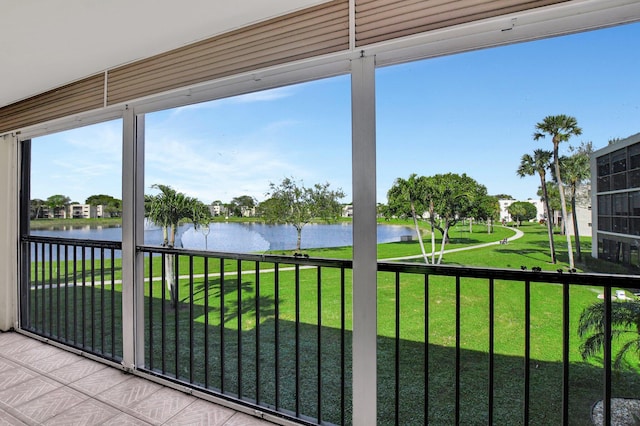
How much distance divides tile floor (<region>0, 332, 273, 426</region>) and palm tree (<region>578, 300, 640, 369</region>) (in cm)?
185

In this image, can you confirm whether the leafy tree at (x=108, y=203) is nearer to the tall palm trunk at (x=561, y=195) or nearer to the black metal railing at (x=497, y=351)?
the black metal railing at (x=497, y=351)

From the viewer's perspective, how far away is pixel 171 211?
8.47 ft

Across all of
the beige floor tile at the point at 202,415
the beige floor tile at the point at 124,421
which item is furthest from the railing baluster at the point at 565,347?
the beige floor tile at the point at 124,421

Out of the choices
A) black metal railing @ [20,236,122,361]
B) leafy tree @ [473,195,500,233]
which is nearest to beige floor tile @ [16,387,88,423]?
black metal railing @ [20,236,122,361]

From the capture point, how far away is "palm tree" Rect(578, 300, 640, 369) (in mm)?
1334

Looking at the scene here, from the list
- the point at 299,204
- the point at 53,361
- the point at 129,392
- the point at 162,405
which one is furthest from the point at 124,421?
the point at 299,204

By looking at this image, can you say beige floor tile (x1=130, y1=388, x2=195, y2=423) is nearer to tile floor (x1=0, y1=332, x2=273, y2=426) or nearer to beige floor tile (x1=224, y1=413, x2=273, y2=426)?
tile floor (x1=0, y1=332, x2=273, y2=426)

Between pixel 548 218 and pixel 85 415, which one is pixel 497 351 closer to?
pixel 548 218

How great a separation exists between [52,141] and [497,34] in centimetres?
396

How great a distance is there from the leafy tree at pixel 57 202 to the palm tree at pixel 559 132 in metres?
3.93

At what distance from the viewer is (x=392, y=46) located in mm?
1486

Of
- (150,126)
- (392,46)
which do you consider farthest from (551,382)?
(150,126)

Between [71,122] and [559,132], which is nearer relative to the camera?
[559,132]

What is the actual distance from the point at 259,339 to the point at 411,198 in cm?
140
